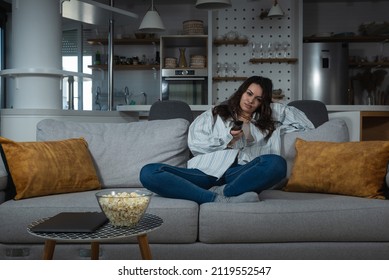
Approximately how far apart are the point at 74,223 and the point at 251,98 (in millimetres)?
1622

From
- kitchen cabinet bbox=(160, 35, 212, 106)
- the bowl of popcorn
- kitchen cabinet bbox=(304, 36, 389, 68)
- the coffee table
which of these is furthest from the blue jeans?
kitchen cabinet bbox=(304, 36, 389, 68)

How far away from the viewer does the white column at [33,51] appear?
4.29 meters

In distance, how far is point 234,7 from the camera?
7.23 metres

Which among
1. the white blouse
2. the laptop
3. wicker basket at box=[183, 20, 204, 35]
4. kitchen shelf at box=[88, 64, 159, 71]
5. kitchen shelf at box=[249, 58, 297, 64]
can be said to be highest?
wicker basket at box=[183, 20, 204, 35]

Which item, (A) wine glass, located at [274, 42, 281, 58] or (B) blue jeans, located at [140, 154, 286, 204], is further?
(A) wine glass, located at [274, 42, 281, 58]

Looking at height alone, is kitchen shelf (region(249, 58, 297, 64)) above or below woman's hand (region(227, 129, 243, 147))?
above

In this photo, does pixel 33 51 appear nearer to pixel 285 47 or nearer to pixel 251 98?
pixel 251 98

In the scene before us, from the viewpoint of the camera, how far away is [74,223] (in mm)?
1520

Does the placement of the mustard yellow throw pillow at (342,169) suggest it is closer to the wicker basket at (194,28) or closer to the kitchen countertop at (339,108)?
the kitchen countertop at (339,108)

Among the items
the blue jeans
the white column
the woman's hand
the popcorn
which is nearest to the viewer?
the popcorn

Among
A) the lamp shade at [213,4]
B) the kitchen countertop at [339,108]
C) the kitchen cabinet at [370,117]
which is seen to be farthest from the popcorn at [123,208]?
the lamp shade at [213,4]

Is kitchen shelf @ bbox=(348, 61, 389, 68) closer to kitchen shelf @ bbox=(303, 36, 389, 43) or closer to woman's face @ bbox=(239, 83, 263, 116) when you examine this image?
kitchen shelf @ bbox=(303, 36, 389, 43)

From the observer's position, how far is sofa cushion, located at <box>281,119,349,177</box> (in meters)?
2.82

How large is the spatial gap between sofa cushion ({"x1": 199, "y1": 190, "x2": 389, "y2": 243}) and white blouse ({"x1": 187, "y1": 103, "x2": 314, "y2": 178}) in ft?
1.78
